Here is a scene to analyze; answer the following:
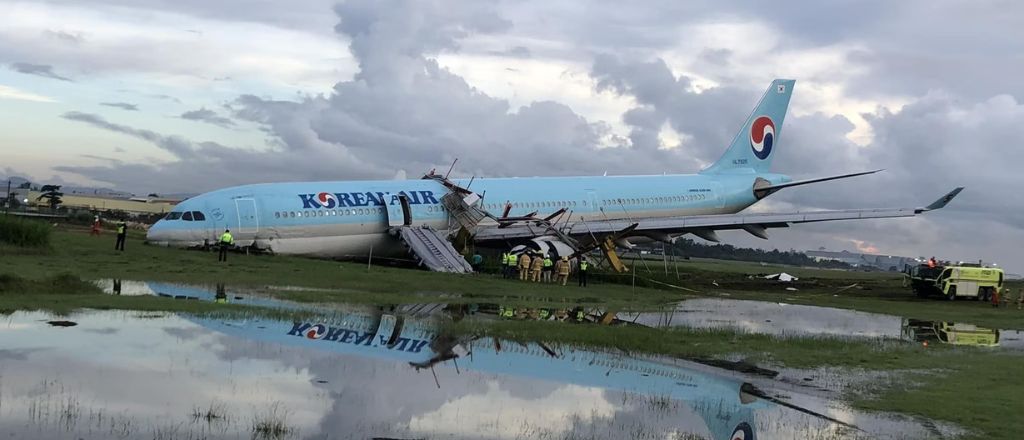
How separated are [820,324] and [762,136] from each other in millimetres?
30916

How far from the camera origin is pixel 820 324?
82.2 feet

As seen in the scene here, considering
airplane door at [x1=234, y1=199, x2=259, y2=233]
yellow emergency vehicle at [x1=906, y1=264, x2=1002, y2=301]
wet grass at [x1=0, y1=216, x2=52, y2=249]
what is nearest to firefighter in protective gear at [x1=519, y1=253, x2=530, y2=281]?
airplane door at [x1=234, y1=199, x2=259, y2=233]

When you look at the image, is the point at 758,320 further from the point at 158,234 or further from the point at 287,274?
the point at 158,234

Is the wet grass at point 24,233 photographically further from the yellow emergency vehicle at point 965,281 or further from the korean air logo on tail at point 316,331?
the yellow emergency vehicle at point 965,281

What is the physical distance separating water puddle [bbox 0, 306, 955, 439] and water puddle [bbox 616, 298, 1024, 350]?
24.9 feet

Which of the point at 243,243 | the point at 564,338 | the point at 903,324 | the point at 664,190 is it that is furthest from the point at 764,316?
the point at 664,190

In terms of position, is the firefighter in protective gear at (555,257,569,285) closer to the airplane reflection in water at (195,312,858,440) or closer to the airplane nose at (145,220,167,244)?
the airplane nose at (145,220,167,244)

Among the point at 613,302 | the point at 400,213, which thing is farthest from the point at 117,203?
the point at 613,302

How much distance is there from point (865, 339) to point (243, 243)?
2274cm

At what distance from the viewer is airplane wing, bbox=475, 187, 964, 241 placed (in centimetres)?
4225

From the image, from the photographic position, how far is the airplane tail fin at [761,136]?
54125 millimetres

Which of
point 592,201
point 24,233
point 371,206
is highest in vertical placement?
point 592,201

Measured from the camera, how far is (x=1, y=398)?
9.38 m

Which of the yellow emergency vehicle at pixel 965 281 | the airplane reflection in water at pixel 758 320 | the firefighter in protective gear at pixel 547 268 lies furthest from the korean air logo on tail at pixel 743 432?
the yellow emergency vehicle at pixel 965 281
